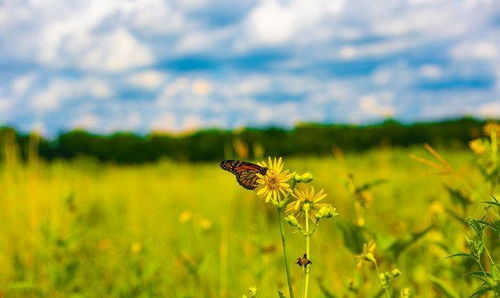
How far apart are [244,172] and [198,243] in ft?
10.8

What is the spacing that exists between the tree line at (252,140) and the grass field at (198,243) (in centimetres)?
691

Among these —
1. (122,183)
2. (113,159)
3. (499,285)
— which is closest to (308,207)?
(499,285)

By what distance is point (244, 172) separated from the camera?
33.4 inches

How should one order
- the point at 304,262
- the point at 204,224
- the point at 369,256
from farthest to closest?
1. the point at 204,224
2. the point at 369,256
3. the point at 304,262

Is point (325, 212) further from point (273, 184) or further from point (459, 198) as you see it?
point (459, 198)

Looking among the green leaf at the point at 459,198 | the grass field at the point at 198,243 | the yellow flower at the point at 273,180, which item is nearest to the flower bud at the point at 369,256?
the grass field at the point at 198,243

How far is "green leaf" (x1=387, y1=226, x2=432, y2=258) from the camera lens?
4.67 feet

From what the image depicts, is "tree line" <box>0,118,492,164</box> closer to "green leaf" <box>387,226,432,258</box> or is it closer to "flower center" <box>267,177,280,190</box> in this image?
"green leaf" <box>387,226,432,258</box>

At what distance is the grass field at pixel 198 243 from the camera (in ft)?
6.32

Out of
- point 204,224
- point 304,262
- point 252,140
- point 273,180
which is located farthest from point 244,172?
point 252,140

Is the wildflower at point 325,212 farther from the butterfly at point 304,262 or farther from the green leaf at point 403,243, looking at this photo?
the green leaf at point 403,243

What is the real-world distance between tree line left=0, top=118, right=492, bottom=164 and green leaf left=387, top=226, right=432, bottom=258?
12.1 metres

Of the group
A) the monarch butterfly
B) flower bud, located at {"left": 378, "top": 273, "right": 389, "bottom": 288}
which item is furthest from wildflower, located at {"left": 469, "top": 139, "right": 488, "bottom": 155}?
the monarch butterfly

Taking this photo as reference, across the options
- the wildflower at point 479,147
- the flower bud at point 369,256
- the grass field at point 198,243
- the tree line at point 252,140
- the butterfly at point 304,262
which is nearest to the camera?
the butterfly at point 304,262
